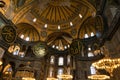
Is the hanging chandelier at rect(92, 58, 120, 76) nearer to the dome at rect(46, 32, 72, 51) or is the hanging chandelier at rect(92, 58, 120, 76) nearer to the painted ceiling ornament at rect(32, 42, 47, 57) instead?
the painted ceiling ornament at rect(32, 42, 47, 57)

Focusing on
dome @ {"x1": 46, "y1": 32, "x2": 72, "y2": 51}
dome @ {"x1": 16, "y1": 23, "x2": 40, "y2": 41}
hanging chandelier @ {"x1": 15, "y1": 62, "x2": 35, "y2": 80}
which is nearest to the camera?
hanging chandelier @ {"x1": 15, "y1": 62, "x2": 35, "y2": 80}

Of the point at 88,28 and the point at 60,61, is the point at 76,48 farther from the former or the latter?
the point at 60,61

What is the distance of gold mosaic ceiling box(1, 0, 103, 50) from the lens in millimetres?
17203

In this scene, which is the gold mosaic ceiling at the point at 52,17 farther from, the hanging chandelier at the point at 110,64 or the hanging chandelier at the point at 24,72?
the hanging chandelier at the point at 110,64

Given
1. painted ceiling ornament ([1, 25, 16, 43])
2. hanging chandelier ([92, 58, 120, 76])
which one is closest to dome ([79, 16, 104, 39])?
painted ceiling ornament ([1, 25, 16, 43])

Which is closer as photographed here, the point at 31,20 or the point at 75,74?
the point at 75,74

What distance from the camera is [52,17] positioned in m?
20.1

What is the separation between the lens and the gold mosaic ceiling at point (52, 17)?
17.2 meters

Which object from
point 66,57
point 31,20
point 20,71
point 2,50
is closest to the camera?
point 2,50

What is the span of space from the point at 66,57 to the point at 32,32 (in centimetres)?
627

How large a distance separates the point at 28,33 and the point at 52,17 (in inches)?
164

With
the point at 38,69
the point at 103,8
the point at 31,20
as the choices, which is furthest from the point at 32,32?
the point at 103,8

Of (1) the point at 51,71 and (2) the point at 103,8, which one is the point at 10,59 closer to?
(1) the point at 51,71

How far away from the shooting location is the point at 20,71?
51.2 ft
